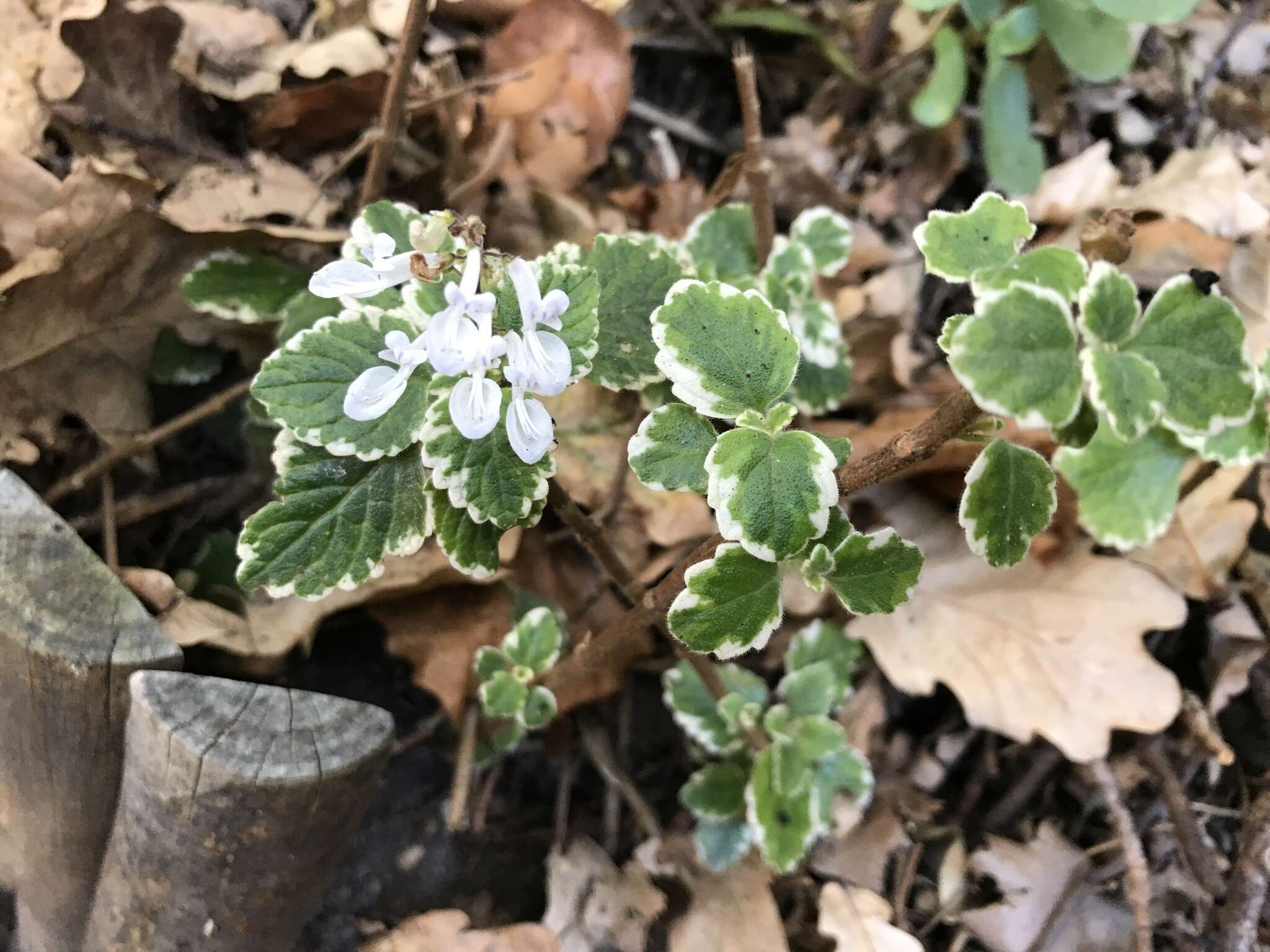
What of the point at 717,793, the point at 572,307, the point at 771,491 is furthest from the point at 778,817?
the point at 572,307

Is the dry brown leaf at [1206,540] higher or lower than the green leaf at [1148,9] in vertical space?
lower

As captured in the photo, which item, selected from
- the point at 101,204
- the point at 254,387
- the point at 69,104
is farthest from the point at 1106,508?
the point at 69,104

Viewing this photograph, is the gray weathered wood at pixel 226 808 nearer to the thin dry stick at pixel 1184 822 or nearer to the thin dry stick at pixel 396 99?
the thin dry stick at pixel 396 99

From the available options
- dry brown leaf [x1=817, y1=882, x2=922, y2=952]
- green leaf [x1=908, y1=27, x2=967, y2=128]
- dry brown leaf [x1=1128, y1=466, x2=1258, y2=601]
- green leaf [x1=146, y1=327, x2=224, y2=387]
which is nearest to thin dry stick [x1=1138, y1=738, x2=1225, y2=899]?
dry brown leaf [x1=1128, y1=466, x2=1258, y2=601]

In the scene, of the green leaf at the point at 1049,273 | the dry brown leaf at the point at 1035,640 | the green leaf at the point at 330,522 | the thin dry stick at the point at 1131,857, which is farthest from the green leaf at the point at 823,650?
the green leaf at the point at 1049,273

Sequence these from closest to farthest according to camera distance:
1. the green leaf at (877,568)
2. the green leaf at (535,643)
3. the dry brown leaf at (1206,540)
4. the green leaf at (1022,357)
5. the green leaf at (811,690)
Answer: the green leaf at (1022,357)
the green leaf at (877,568)
the green leaf at (535,643)
the green leaf at (811,690)
the dry brown leaf at (1206,540)

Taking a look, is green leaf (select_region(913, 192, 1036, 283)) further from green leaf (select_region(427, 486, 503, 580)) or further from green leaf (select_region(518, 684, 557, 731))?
green leaf (select_region(518, 684, 557, 731))
